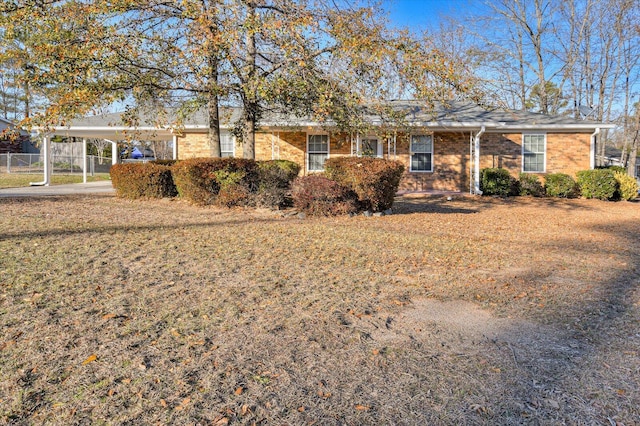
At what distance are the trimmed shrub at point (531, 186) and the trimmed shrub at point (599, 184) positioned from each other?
4.64ft

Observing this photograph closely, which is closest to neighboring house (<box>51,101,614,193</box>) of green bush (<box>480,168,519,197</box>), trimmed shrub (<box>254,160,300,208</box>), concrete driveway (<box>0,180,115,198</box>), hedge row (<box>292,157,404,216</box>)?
green bush (<box>480,168,519,197</box>)

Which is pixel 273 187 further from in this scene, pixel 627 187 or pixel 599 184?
pixel 627 187

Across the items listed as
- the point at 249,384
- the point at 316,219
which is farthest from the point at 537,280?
the point at 316,219

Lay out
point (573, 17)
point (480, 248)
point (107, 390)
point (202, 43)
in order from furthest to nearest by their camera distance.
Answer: point (573, 17) < point (202, 43) < point (480, 248) < point (107, 390)

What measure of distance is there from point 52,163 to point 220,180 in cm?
2268

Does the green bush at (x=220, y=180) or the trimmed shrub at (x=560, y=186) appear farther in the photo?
the trimmed shrub at (x=560, y=186)

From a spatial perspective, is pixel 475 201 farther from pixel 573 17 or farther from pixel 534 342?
pixel 573 17

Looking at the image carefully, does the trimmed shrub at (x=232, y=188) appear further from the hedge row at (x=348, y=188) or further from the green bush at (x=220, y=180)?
the hedge row at (x=348, y=188)

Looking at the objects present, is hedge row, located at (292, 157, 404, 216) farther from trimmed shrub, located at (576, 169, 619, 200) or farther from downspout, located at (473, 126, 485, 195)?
trimmed shrub, located at (576, 169, 619, 200)

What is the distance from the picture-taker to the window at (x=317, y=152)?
60.5ft

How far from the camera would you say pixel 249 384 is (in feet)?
9.16

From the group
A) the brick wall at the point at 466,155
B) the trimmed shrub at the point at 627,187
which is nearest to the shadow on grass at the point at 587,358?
the brick wall at the point at 466,155

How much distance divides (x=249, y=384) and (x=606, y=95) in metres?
31.3

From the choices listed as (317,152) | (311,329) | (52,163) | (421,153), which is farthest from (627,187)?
(52,163)
